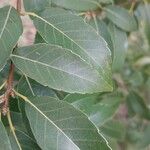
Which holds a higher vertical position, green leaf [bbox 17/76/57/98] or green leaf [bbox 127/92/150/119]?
green leaf [bbox 17/76/57/98]

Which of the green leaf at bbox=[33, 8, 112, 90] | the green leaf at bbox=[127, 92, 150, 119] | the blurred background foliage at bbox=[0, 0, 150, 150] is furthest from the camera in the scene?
the green leaf at bbox=[127, 92, 150, 119]

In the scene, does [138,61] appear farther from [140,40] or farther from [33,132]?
[33,132]

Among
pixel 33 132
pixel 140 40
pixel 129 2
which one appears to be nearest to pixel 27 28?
pixel 129 2

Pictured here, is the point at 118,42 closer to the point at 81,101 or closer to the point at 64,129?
the point at 81,101

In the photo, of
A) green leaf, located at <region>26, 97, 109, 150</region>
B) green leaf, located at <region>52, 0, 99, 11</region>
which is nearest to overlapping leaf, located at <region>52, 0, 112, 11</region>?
green leaf, located at <region>52, 0, 99, 11</region>

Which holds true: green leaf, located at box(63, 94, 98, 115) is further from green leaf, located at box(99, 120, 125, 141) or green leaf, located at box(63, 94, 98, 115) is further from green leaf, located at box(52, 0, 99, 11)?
green leaf, located at box(99, 120, 125, 141)

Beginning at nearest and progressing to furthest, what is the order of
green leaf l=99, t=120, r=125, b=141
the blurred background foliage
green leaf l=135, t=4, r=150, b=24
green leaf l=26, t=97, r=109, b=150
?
green leaf l=26, t=97, r=109, b=150
the blurred background foliage
green leaf l=135, t=4, r=150, b=24
green leaf l=99, t=120, r=125, b=141

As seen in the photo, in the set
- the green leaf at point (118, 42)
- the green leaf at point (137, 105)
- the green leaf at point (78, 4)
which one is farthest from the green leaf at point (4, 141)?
the green leaf at point (137, 105)

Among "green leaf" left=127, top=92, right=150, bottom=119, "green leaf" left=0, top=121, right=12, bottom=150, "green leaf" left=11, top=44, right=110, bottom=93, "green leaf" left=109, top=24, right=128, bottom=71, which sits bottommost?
"green leaf" left=127, top=92, right=150, bottom=119
